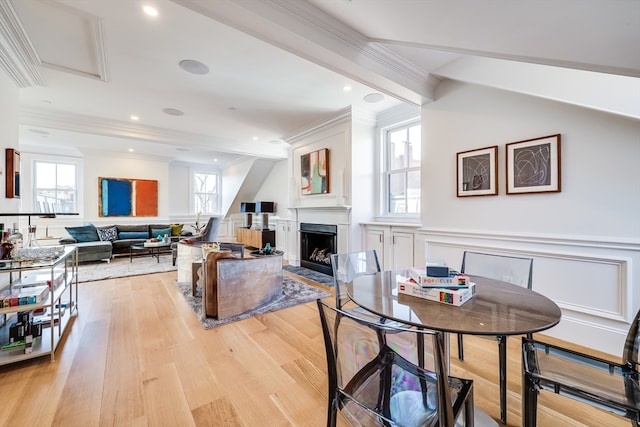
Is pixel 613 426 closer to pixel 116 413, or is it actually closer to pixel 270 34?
pixel 116 413

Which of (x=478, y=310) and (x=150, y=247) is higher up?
(x=478, y=310)

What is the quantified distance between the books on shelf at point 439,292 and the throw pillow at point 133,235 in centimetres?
724

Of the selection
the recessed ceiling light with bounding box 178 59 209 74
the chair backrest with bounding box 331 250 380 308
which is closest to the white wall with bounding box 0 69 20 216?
the recessed ceiling light with bounding box 178 59 209 74

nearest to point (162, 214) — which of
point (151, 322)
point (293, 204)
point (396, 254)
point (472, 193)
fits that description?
point (293, 204)

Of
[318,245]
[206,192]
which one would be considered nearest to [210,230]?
[318,245]

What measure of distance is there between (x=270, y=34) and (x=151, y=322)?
2.94m

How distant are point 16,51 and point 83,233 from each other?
183 inches

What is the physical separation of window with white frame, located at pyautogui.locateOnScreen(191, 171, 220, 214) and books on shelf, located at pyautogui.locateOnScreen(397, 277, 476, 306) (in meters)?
8.78

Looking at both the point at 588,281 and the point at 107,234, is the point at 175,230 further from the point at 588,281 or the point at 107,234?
the point at 588,281

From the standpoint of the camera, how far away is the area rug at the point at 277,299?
9.02 feet

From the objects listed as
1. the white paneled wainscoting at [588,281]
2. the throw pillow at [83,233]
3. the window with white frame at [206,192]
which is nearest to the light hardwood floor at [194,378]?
the white paneled wainscoting at [588,281]

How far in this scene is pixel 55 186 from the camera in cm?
674

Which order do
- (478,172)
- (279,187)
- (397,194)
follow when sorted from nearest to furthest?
(478,172), (397,194), (279,187)

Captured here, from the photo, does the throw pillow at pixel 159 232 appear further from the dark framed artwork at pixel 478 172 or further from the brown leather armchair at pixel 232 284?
the dark framed artwork at pixel 478 172
